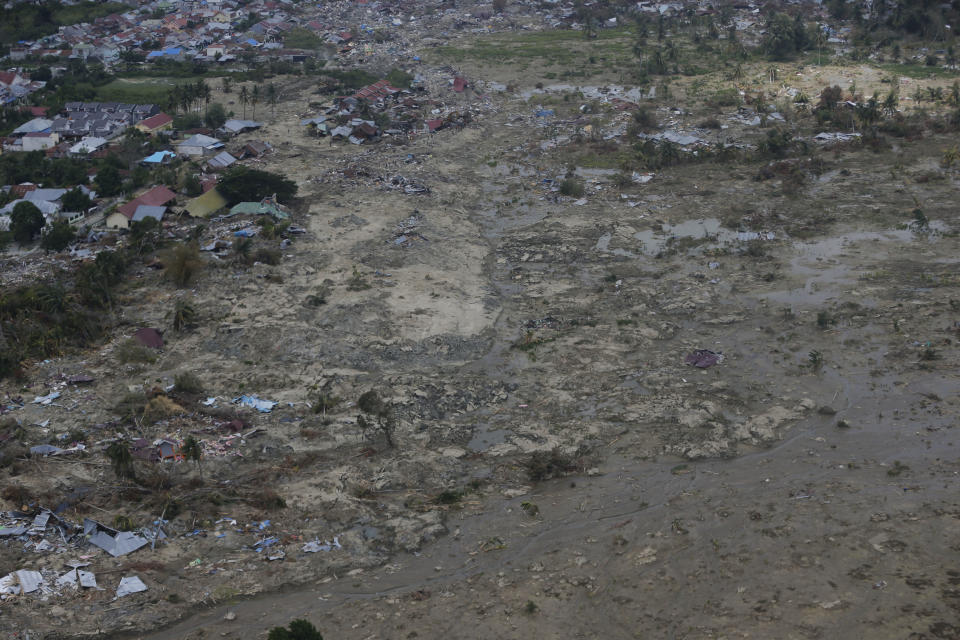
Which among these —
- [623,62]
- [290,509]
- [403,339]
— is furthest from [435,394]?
[623,62]

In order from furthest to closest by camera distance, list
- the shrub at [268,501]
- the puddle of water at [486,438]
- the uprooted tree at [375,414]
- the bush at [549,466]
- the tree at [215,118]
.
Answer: the tree at [215,118]
the uprooted tree at [375,414]
the puddle of water at [486,438]
the bush at [549,466]
the shrub at [268,501]

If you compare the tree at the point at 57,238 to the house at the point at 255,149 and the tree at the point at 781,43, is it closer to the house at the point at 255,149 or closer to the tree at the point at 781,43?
the house at the point at 255,149

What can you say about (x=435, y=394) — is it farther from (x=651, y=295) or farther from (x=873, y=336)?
(x=873, y=336)

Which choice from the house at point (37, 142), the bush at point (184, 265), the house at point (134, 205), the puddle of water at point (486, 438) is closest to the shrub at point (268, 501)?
the puddle of water at point (486, 438)

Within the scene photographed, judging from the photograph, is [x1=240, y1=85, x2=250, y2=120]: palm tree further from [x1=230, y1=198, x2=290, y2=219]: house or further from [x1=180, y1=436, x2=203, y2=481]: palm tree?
[x1=180, y1=436, x2=203, y2=481]: palm tree

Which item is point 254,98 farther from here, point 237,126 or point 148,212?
point 148,212

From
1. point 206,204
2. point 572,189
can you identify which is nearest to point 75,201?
point 206,204

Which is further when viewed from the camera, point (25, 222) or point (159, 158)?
point (159, 158)
